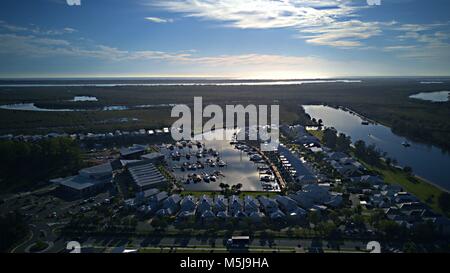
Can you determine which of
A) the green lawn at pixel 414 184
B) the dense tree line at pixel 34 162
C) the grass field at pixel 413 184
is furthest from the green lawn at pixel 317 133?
the dense tree line at pixel 34 162

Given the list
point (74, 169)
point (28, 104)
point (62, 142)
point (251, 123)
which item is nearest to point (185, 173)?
point (74, 169)

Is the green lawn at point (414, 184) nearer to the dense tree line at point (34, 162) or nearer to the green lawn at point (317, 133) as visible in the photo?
the green lawn at point (317, 133)

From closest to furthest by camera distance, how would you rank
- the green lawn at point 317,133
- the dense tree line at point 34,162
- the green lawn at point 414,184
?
1. the green lawn at point 414,184
2. the dense tree line at point 34,162
3. the green lawn at point 317,133

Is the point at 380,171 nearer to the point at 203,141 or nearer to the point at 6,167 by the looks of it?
the point at 203,141

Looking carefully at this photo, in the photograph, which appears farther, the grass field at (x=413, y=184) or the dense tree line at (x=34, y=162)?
the dense tree line at (x=34, y=162)

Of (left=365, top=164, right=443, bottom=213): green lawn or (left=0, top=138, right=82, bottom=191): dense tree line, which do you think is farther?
(left=0, top=138, right=82, bottom=191): dense tree line

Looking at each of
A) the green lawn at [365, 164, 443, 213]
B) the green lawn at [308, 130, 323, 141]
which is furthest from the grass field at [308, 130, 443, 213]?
the green lawn at [308, 130, 323, 141]

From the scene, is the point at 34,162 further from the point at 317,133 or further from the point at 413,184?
the point at 317,133

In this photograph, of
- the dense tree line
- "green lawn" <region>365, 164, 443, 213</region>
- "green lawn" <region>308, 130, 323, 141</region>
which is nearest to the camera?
"green lawn" <region>365, 164, 443, 213</region>

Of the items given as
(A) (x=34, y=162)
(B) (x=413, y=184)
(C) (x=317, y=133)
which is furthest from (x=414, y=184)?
(A) (x=34, y=162)

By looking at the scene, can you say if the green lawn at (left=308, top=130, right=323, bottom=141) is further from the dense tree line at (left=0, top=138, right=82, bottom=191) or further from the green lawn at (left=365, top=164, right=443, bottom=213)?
the dense tree line at (left=0, top=138, right=82, bottom=191)
